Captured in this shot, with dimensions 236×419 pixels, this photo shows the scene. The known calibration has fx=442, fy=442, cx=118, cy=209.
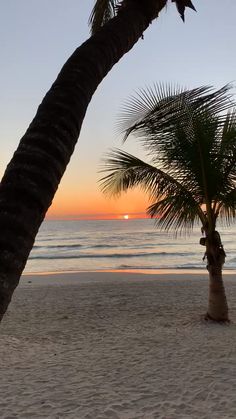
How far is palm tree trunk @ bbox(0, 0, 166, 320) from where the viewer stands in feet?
6.75

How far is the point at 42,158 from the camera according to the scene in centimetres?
228

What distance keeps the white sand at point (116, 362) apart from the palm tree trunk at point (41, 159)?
8.91ft

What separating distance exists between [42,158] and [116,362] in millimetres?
4292

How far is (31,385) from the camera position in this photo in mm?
5043

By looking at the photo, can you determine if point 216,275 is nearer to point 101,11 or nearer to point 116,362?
point 116,362

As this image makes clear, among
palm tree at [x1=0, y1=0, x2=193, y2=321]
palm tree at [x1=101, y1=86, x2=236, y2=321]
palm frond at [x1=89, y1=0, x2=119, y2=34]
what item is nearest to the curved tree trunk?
palm tree at [x1=101, y1=86, x2=236, y2=321]

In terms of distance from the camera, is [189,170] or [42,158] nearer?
[42,158]

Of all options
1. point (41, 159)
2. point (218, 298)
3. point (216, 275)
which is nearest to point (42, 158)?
point (41, 159)

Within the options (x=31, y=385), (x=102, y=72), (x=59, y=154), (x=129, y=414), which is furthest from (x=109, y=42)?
(x=31, y=385)

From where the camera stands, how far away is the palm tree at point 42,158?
206cm

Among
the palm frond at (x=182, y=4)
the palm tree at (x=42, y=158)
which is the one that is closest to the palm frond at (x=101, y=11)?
the palm frond at (x=182, y=4)

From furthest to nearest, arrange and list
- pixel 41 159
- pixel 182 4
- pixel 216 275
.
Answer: pixel 216 275 → pixel 182 4 → pixel 41 159

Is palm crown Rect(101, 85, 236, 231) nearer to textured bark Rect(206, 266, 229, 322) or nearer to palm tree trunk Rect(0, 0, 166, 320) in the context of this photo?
textured bark Rect(206, 266, 229, 322)

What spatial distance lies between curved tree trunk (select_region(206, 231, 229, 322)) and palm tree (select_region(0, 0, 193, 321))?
18.1 ft
